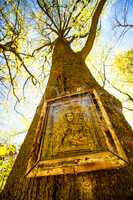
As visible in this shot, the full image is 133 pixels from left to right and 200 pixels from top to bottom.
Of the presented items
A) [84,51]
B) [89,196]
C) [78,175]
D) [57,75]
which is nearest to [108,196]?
[89,196]

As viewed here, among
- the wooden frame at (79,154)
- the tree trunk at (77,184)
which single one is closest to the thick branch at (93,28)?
the tree trunk at (77,184)

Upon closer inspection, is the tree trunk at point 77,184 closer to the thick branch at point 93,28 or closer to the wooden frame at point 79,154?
the wooden frame at point 79,154

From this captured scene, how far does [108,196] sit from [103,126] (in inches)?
26.2

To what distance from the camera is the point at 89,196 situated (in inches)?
52.0

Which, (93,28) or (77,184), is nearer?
(77,184)

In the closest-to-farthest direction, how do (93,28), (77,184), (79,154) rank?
1. (77,184)
2. (79,154)
3. (93,28)

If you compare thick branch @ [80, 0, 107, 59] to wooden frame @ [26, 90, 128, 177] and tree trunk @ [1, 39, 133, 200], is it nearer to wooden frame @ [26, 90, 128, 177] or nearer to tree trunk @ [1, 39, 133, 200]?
tree trunk @ [1, 39, 133, 200]

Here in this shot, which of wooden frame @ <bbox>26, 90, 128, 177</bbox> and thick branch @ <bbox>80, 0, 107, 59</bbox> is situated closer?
A: wooden frame @ <bbox>26, 90, 128, 177</bbox>

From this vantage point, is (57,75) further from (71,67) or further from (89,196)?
(89,196)

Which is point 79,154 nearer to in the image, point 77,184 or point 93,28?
point 77,184

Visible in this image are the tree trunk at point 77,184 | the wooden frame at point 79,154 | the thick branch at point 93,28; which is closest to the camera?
the tree trunk at point 77,184

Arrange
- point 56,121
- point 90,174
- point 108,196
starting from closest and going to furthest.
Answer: point 108,196 < point 90,174 < point 56,121

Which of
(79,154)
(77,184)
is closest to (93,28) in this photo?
(79,154)

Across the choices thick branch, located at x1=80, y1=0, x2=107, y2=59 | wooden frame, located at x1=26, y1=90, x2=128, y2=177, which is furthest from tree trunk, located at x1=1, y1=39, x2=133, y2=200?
thick branch, located at x1=80, y1=0, x2=107, y2=59
